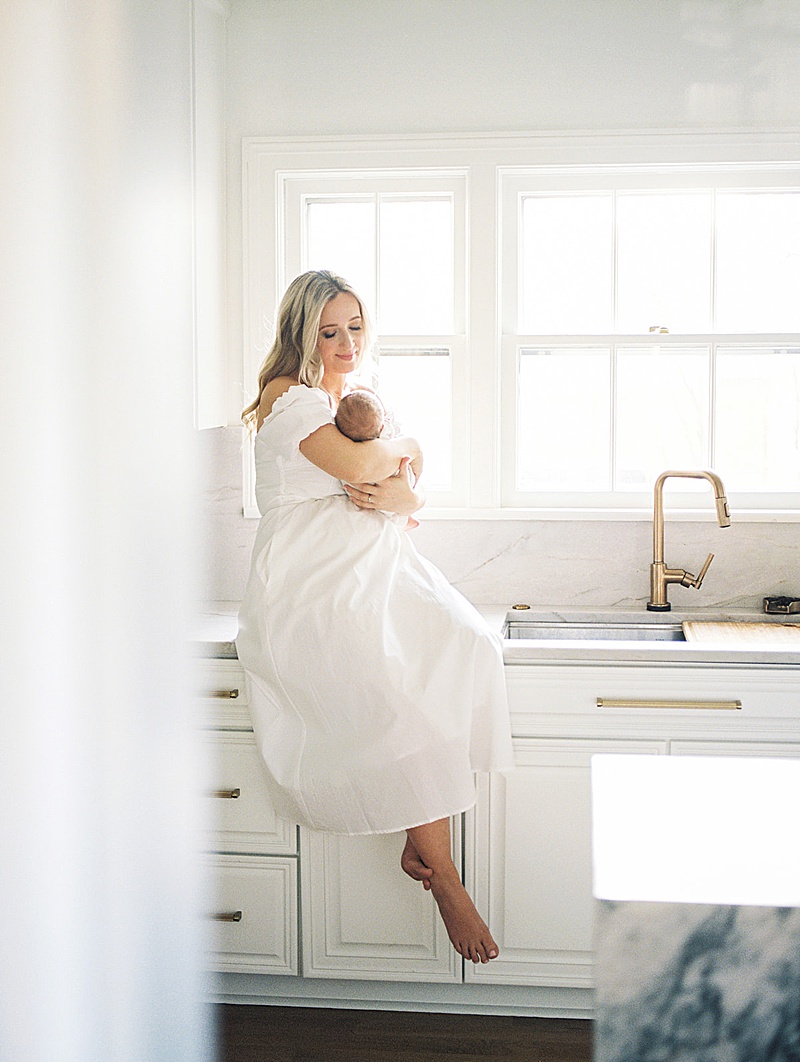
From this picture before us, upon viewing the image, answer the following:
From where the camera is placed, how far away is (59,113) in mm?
451

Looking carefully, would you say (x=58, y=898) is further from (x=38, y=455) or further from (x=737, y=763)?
(x=737, y=763)

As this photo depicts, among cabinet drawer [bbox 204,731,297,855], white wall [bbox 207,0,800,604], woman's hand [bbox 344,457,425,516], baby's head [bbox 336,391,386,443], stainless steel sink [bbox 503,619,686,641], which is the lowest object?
cabinet drawer [bbox 204,731,297,855]

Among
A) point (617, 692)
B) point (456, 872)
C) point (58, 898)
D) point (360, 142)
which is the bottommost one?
point (456, 872)

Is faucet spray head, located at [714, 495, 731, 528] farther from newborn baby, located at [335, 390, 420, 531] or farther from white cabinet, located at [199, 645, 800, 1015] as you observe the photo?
newborn baby, located at [335, 390, 420, 531]

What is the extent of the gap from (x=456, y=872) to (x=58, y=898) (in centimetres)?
199

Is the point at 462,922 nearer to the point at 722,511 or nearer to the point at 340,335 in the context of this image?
the point at 722,511

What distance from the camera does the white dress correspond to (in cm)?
221

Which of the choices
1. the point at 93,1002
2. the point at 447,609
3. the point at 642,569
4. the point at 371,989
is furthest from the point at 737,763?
the point at 642,569

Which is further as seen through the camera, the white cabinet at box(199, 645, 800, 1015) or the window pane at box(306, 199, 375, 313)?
the window pane at box(306, 199, 375, 313)

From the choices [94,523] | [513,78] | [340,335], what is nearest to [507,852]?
[340,335]

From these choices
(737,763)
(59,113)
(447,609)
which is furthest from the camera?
(447,609)

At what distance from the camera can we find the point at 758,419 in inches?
118

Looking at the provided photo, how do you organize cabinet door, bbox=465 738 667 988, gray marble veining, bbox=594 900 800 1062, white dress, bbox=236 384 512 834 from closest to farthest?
1. gray marble veining, bbox=594 900 800 1062
2. white dress, bbox=236 384 512 834
3. cabinet door, bbox=465 738 667 988

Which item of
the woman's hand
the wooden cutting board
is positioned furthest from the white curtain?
the wooden cutting board
